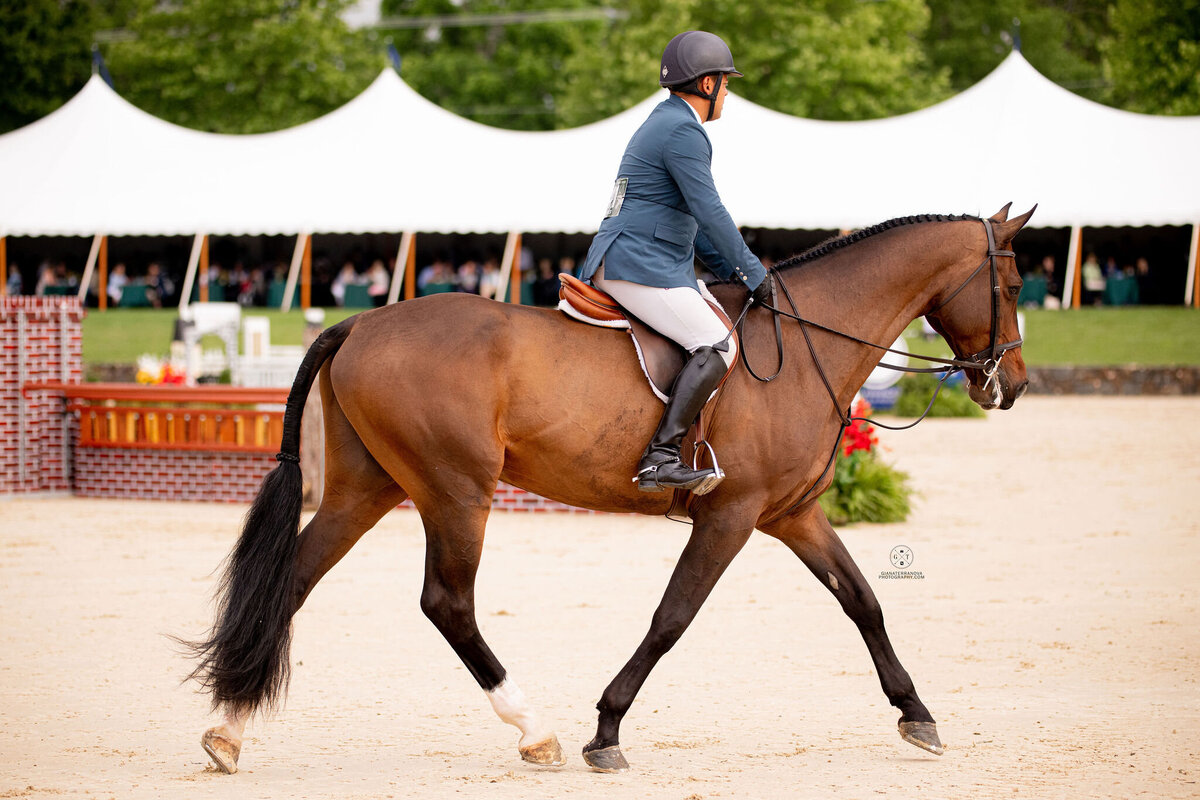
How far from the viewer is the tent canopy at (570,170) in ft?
80.0

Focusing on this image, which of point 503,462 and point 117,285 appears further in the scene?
point 117,285

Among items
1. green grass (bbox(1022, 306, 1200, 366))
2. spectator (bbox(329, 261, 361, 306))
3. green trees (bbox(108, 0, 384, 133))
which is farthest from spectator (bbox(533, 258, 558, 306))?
green trees (bbox(108, 0, 384, 133))

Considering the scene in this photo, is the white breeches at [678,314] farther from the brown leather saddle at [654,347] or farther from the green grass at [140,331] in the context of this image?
the green grass at [140,331]

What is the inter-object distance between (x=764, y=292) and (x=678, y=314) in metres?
0.43

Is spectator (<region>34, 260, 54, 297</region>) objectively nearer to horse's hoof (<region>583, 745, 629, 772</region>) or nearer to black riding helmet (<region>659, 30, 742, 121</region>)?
black riding helmet (<region>659, 30, 742, 121</region>)

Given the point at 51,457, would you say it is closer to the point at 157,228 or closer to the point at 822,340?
the point at 822,340

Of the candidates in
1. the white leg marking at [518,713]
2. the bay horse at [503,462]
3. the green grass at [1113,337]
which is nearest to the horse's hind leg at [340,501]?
the bay horse at [503,462]

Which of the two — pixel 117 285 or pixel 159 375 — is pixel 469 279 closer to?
pixel 117 285

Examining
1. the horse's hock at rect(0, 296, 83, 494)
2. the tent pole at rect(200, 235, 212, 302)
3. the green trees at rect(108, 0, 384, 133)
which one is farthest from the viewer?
the green trees at rect(108, 0, 384, 133)

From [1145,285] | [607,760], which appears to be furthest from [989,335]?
[1145,285]

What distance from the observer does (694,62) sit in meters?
5.48

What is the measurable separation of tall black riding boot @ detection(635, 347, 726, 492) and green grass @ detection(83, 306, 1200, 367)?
57.6 feet

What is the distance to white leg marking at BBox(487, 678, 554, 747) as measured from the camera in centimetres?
529

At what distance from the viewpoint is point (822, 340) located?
568cm
